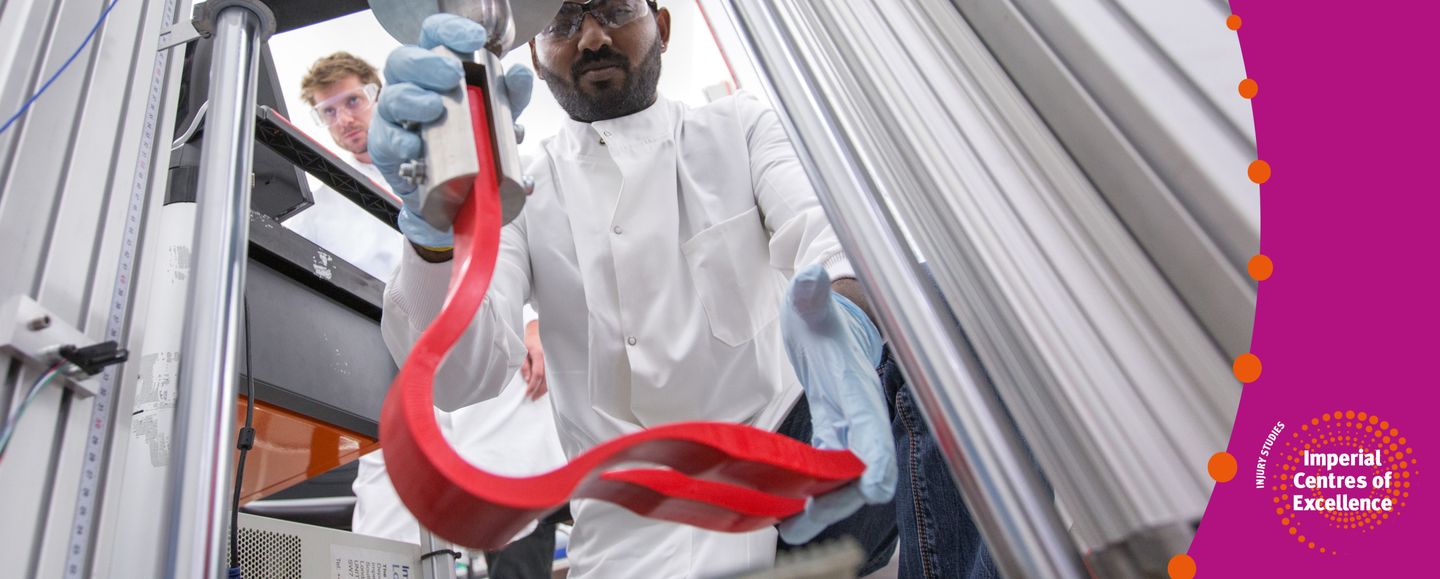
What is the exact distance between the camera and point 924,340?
45 cm

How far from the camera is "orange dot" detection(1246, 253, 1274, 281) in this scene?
378mm

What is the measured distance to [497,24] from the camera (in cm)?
64

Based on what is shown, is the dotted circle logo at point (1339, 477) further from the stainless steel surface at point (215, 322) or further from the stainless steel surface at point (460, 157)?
the stainless steel surface at point (215, 322)

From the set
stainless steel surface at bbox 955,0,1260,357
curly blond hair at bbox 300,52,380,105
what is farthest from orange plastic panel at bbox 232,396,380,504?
curly blond hair at bbox 300,52,380,105

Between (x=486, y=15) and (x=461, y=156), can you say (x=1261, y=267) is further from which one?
(x=486, y=15)

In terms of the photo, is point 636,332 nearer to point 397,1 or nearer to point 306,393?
point 306,393

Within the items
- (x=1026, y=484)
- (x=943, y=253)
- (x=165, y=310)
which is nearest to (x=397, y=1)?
(x=165, y=310)

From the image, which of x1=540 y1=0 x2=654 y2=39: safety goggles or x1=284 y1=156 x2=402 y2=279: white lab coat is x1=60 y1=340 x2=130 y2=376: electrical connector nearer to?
x1=540 y1=0 x2=654 y2=39: safety goggles

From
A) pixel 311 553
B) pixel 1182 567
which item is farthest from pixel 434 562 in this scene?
pixel 1182 567

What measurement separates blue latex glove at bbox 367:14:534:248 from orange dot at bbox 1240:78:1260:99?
16.6 inches

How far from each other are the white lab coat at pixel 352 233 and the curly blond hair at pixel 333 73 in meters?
0.27

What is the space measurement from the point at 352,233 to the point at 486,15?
214 centimetres

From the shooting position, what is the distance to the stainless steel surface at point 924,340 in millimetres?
404

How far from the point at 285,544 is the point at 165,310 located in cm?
31
